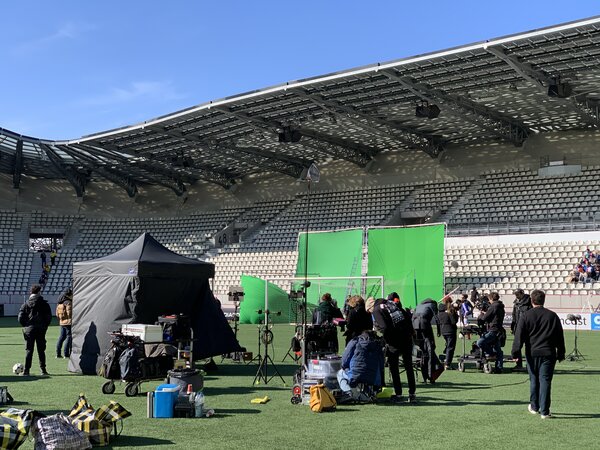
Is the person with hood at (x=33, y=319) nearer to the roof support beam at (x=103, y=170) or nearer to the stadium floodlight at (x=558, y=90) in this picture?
the stadium floodlight at (x=558, y=90)

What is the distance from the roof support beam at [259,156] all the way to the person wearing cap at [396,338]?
25883 millimetres

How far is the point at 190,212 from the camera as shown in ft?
161

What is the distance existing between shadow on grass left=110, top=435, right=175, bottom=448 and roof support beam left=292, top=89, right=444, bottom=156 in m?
22.0

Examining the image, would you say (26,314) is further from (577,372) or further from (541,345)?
(577,372)

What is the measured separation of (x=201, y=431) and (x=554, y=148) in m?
31.3

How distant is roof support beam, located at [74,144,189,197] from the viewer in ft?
131

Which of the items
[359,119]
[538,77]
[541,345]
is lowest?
[541,345]

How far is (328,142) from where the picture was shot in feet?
124

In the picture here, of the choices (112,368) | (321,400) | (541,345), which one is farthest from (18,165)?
(541,345)

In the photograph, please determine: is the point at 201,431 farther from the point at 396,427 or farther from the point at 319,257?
the point at 319,257

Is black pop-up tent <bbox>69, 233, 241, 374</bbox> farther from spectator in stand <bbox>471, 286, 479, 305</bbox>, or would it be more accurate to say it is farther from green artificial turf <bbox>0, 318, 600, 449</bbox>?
spectator in stand <bbox>471, 286, 479, 305</bbox>

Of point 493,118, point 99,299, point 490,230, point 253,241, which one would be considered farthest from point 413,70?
point 253,241

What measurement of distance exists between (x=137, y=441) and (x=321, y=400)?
2.70 m

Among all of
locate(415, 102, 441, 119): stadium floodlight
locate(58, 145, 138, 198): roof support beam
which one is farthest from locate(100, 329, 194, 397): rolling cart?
locate(58, 145, 138, 198): roof support beam
